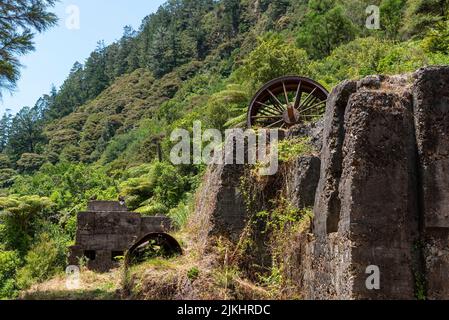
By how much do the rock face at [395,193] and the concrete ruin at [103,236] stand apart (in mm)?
7582

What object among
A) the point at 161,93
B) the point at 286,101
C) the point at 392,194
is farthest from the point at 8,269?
the point at 161,93

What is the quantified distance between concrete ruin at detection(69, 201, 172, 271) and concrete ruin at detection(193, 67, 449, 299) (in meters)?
7.38

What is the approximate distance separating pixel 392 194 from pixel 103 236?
337 inches

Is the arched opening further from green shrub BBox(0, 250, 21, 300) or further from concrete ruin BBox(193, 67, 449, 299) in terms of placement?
green shrub BBox(0, 250, 21, 300)

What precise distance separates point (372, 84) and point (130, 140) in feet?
210

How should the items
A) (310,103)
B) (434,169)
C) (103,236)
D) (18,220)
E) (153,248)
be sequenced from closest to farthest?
(434,169), (153,248), (103,236), (310,103), (18,220)

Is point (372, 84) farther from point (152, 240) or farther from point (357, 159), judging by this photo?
point (152, 240)

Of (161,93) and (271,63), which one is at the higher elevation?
(161,93)

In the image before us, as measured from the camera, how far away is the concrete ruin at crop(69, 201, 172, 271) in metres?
12.3

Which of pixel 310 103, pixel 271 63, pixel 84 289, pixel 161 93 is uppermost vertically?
pixel 161 93

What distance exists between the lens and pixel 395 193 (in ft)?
16.7

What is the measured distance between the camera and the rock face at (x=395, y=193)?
5.00 metres

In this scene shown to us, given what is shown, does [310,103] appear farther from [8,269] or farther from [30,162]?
[30,162]
